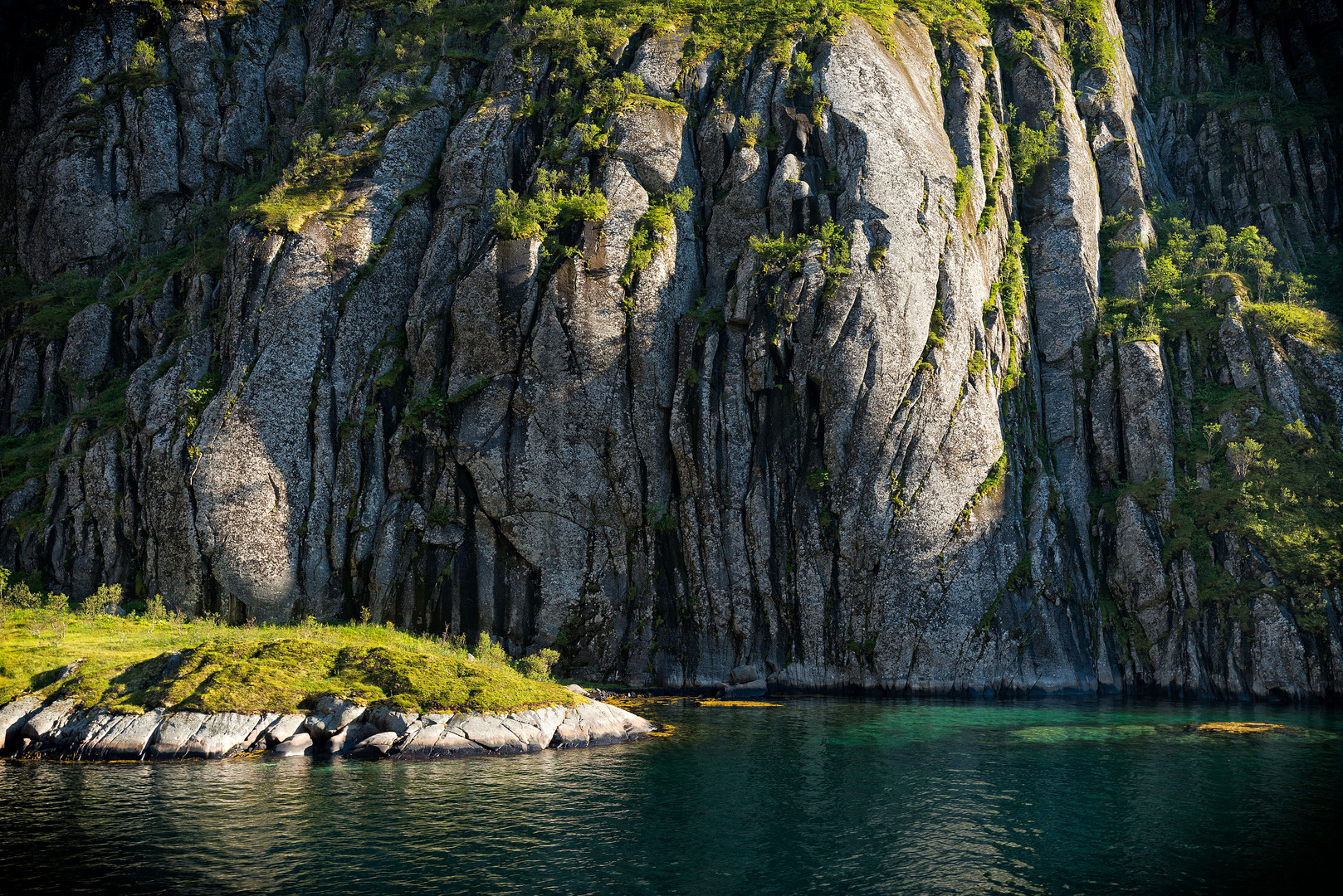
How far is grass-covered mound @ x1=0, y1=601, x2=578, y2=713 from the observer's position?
29.8m

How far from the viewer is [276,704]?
29953 millimetres

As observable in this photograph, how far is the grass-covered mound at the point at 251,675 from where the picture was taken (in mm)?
29812

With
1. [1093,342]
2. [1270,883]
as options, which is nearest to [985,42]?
[1093,342]

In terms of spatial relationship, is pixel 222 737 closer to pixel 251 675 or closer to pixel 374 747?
pixel 251 675

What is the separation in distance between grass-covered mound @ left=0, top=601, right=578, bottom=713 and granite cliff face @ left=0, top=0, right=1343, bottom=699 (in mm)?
12577

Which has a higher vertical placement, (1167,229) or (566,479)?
(1167,229)

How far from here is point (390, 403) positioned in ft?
165

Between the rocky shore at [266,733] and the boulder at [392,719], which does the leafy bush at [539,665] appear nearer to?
the rocky shore at [266,733]

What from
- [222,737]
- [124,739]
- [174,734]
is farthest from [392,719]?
[124,739]

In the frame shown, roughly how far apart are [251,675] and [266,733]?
2733 mm

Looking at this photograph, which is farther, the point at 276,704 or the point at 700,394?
the point at 700,394

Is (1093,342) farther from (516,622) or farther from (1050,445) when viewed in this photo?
(516,622)

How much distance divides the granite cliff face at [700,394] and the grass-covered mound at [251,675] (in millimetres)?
12577

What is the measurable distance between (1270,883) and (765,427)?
3376 centimetres
